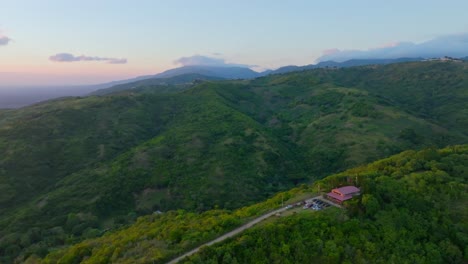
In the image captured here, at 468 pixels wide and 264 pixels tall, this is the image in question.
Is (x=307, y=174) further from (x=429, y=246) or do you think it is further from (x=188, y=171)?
(x=429, y=246)

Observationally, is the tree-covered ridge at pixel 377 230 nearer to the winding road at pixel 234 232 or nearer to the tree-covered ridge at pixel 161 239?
the winding road at pixel 234 232

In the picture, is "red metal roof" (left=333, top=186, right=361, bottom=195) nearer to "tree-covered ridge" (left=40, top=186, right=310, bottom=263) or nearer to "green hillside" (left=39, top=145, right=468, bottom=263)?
"green hillside" (left=39, top=145, right=468, bottom=263)

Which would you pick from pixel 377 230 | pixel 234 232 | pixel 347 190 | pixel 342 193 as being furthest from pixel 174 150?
pixel 377 230

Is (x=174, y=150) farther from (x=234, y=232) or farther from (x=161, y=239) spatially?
(x=234, y=232)

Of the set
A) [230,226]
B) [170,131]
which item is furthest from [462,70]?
[230,226]

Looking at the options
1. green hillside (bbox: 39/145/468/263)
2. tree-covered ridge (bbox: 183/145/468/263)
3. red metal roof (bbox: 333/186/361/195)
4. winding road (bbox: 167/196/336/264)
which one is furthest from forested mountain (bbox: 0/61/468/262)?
tree-covered ridge (bbox: 183/145/468/263)
